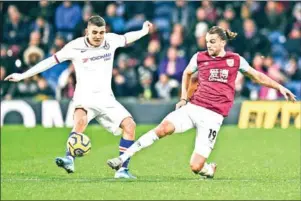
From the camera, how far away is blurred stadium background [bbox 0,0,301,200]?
53.8ft

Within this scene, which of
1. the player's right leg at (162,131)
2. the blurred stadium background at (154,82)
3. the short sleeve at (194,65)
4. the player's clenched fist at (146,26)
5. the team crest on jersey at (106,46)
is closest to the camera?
the player's right leg at (162,131)

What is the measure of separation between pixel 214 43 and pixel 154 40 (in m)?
13.8

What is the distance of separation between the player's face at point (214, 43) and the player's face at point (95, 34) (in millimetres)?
1514

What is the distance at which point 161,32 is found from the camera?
2731 centimetres

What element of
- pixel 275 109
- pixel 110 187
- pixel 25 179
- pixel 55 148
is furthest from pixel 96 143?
pixel 110 187

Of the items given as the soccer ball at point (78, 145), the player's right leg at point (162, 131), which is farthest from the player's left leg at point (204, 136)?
the soccer ball at point (78, 145)

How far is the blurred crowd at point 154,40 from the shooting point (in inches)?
997

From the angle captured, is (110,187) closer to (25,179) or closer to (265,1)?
(25,179)

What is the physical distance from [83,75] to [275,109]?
10514 mm

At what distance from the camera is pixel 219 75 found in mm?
13125

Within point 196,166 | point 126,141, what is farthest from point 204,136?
point 126,141

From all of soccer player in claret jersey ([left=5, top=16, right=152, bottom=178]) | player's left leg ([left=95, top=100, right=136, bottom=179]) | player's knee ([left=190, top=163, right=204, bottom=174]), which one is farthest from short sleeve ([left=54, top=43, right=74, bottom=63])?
player's knee ([left=190, top=163, right=204, bottom=174])

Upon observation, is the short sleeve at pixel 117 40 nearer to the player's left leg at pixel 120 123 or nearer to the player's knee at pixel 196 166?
the player's left leg at pixel 120 123

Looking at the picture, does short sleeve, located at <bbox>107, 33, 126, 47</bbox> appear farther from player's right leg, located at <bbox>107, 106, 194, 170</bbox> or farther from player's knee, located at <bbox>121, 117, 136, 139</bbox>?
player's right leg, located at <bbox>107, 106, 194, 170</bbox>
